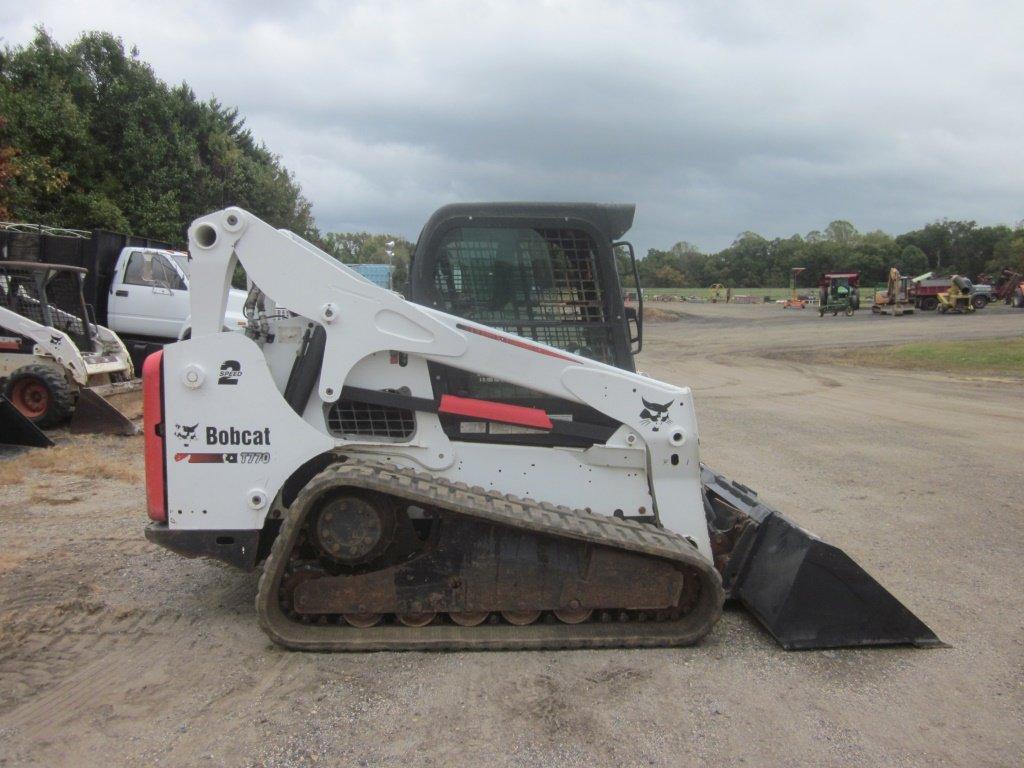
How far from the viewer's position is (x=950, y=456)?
356 inches

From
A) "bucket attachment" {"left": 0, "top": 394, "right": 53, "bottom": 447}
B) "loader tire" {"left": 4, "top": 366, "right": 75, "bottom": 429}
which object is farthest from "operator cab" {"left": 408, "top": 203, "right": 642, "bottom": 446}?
"loader tire" {"left": 4, "top": 366, "right": 75, "bottom": 429}

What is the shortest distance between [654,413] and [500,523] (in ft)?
3.21

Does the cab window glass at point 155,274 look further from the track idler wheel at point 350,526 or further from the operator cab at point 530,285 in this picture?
the track idler wheel at point 350,526

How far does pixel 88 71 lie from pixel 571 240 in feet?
84.9

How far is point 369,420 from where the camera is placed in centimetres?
420

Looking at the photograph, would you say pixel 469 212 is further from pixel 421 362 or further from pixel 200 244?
pixel 200 244

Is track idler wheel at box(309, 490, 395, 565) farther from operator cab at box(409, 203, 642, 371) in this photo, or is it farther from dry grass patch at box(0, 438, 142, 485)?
dry grass patch at box(0, 438, 142, 485)

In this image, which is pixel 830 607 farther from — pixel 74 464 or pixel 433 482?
pixel 74 464

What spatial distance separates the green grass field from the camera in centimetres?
1888

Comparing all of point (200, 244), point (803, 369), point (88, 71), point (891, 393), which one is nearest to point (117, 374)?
point (200, 244)

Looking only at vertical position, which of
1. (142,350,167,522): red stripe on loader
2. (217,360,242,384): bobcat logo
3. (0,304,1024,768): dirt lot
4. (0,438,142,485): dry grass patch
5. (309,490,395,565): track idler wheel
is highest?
(217,360,242,384): bobcat logo

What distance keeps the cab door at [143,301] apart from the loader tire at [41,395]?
4275 millimetres

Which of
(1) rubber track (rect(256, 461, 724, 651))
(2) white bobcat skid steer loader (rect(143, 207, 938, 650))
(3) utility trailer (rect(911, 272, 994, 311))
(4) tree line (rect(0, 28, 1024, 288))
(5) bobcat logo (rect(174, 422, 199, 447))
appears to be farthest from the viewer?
(3) utility trailer (rect(911, 272, 994, 311))

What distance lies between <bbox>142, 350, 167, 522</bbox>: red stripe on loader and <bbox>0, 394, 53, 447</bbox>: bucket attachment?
5765 millimetres
